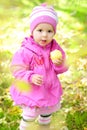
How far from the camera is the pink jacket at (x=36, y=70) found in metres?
2.98

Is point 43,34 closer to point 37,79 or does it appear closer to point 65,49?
point 37,79

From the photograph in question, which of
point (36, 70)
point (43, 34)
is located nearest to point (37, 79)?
point (36, 70)

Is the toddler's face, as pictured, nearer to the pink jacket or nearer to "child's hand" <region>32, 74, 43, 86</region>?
the pink jacket

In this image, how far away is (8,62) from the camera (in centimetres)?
453

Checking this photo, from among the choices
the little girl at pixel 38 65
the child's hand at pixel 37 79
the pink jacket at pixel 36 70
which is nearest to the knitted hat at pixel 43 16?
the little girl at pixel 38 65

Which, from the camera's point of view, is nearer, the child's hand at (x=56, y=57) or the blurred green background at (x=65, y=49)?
the child's hand at (x=56, y=57)

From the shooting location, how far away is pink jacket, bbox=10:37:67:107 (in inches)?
117

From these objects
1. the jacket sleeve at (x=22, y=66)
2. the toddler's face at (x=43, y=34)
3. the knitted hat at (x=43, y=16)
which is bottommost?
the jacket sleeve at (x=22, y=66)

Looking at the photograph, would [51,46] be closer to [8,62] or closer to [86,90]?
[86,90]

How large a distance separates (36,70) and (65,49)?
1788 mm

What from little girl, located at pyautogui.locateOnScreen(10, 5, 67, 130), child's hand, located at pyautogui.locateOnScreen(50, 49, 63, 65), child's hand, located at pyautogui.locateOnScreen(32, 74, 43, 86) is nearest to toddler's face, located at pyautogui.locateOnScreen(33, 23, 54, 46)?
little girl, located at pyautogui.locateOnScreen(10, 5, 67, 130)

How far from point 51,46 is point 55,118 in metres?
0.86

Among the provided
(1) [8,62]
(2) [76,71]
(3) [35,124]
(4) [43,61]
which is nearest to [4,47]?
(1) [8,62]

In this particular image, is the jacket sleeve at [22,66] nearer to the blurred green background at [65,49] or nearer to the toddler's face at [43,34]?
the toddler's face at [43,34]
